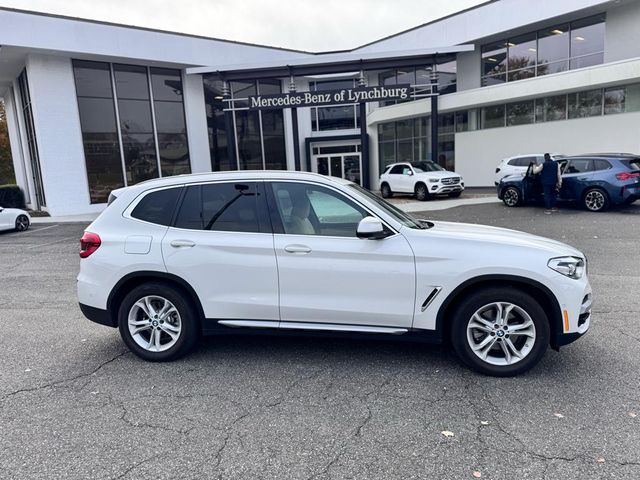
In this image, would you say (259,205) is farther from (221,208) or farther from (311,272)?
(311,272)

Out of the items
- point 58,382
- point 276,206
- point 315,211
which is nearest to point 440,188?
point 315,211

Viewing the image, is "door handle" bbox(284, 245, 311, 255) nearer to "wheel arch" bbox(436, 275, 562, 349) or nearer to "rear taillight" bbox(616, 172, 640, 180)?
"wheel arch" bbox(436, 275, 562, 349)

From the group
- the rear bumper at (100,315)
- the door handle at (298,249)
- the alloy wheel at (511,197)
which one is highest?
the door handle at (298,249)

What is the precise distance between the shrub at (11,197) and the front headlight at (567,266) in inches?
1137

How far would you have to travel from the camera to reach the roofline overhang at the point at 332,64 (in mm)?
21266

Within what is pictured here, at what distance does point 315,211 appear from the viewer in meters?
4.22

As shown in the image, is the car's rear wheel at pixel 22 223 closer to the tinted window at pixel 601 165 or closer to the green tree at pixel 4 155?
the tinted window at pixel 601 165

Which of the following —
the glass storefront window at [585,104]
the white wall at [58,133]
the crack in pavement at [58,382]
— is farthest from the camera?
the glass storefront window at [585,104]

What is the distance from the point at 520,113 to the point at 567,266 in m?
22.0

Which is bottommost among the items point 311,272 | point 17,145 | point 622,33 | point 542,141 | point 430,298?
point 430,298

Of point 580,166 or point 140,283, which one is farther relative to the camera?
point 580,166

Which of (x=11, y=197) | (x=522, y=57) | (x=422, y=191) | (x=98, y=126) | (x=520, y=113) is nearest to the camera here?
(x=422, y=191)

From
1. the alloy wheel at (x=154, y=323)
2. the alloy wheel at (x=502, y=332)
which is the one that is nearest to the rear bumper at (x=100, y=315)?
the alloy wheel at (x=154, y=323)

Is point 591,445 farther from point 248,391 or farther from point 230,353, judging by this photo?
point 230,353
